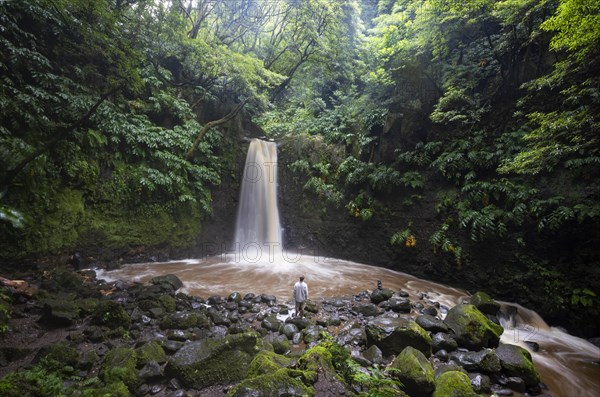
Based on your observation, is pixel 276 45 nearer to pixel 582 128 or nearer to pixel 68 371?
pixel 582 128

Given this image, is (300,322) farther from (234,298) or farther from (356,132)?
(356,132)

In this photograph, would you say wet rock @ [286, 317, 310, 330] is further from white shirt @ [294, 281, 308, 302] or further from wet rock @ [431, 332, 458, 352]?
wet rock @ [431, 332, 458, 352]

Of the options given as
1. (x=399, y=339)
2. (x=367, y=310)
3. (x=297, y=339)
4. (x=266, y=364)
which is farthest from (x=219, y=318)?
(x=399, y=339)

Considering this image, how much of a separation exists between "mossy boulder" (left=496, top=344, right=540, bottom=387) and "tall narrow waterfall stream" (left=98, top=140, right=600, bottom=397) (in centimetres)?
39

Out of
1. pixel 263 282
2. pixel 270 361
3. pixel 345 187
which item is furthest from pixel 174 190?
pixel 270 361

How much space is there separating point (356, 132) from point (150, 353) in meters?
12.2

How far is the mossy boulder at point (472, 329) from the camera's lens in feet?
17.4

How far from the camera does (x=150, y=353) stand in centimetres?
414

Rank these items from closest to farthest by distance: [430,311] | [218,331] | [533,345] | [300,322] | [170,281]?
[218,331] → [533,345] → [300,322] → [430,311] → [170,281]

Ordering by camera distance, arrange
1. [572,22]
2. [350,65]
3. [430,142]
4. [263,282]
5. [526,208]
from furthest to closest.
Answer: [350,65]
[430,142]
[263,282]
[526,208]
[572,22]

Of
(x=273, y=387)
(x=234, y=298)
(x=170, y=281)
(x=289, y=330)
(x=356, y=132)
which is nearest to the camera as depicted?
(x=273, y=387)

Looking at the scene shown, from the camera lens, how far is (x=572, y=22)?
18.2 ft

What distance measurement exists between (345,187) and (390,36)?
7275 mm

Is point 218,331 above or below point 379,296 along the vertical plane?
below
